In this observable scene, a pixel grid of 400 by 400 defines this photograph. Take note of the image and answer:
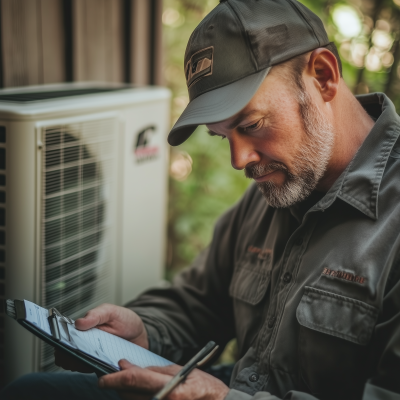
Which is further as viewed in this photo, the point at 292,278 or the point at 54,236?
the point at 54,236

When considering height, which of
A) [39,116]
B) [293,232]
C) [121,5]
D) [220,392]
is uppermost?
[121,5]

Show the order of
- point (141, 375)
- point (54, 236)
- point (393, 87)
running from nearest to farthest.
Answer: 1. point (141, 375)
2. point (54, 236)
3. point (393, 87)

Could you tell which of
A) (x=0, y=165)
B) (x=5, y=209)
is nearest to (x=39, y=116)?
(x=0, y=165)

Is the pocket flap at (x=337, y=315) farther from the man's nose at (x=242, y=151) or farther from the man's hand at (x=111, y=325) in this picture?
the man's hand at (x=111, y=325)

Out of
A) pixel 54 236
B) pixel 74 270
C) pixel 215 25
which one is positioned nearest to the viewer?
pixel 215 25

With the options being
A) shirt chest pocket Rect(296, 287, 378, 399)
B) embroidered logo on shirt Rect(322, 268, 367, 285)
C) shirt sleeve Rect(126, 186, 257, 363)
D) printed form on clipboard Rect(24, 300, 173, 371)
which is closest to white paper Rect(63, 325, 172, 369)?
printed form on clipboard Rect(24, 300, 173, 371)

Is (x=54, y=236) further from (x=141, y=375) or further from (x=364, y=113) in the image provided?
(x=364, y=113)

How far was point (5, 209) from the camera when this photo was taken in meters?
1.40

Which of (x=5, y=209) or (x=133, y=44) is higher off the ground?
(x=133, y=44)

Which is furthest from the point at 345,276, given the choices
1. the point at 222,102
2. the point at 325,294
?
the point at 222,102

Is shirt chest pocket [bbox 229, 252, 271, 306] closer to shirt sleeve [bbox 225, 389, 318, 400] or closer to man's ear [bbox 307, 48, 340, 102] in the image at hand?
shirt sleeve [bbox 225, 389, 318, 400]

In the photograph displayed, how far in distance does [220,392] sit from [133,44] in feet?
5.85

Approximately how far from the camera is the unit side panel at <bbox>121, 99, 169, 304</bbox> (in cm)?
186

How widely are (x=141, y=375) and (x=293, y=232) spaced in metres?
0.56
